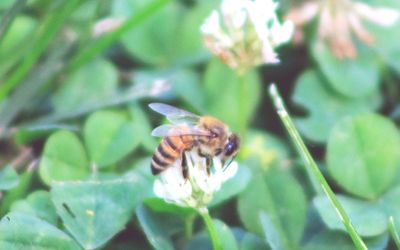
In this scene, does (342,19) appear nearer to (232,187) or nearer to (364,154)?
(364,154)

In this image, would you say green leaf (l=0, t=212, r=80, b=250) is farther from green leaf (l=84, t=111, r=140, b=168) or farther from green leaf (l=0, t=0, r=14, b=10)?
green leaf (l=0, t=0, r=14, b=10)

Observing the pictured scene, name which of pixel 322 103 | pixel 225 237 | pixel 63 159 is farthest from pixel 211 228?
pixel 322 103

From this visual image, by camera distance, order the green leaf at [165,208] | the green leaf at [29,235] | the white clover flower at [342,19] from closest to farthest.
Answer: the green leaf at [29,235], the green leaf at [165,208], the white clover flower at [342,19]

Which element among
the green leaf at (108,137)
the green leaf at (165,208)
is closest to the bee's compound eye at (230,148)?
the green leaf at (165,208)

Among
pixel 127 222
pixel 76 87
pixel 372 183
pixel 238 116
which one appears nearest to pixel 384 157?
pixel 372 183

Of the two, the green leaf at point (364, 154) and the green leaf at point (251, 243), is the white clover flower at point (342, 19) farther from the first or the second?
the green leaf at point (251, 243)
